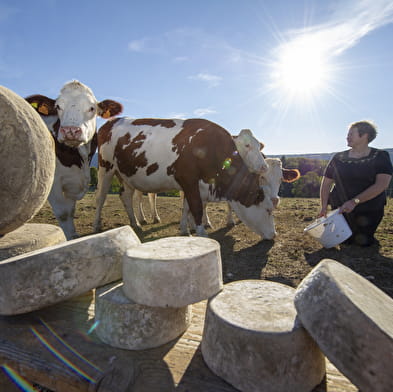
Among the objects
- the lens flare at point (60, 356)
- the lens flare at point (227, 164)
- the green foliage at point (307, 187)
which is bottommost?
the green foliage at point (307, 187)

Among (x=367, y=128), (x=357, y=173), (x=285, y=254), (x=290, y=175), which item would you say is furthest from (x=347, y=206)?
(x=290, y=175)

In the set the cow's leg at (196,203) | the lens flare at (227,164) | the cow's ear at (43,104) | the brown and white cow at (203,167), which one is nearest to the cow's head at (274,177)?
the brown and white cow at (203,167)

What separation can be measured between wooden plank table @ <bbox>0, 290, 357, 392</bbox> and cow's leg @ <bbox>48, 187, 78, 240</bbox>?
2.69 m

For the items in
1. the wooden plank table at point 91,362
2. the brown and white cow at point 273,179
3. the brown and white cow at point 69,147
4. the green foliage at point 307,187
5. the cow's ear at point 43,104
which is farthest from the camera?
the green foliage at point 307,187

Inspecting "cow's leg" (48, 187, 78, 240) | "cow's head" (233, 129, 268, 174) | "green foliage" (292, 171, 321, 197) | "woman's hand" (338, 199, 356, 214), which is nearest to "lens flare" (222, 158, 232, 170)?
"cow's head" (233, 129, 268, 174)

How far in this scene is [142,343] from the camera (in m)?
1.66

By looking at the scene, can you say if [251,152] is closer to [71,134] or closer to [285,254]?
[285,254]

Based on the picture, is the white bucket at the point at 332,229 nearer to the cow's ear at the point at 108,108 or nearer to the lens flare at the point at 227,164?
the lens flare at the point at 227,164

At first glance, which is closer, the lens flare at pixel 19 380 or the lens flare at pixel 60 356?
the lens flare at pixel 60 356

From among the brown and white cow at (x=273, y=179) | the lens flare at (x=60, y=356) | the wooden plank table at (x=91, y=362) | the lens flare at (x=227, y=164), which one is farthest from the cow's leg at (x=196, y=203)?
the lens flare at (x=60, y=356)

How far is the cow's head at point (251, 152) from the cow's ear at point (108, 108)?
8.26 ft

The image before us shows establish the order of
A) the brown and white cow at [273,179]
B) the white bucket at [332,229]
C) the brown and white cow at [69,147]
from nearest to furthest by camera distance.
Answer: the white bucket at [332,229] → the brown and white cow at [69,147] → the brown and white cow at [273,179]

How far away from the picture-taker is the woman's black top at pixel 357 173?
4625mm

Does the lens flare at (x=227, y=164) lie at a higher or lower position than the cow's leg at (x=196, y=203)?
higher
